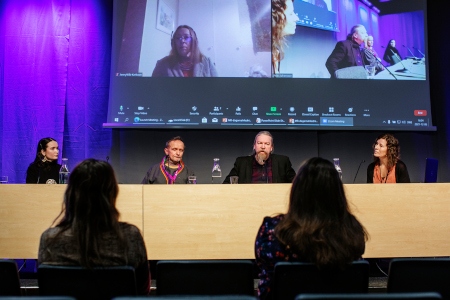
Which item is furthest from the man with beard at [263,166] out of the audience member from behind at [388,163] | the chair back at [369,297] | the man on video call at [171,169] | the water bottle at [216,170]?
the chair back at [369,297]

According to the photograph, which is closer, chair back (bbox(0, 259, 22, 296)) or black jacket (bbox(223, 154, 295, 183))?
chair back (bbox(0, 259, 22, 296))

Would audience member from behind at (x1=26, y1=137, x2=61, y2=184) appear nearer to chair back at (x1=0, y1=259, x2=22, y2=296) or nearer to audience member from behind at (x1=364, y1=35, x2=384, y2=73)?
chair back at (x1=0, y1=259, x2=22, y2=296)

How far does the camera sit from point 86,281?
1882 mm

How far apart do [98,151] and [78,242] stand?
3.58 meters

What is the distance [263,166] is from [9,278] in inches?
122

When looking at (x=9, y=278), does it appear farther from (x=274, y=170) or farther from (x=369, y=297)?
(x=274, y=170)

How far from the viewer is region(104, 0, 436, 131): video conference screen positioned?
5.26 m

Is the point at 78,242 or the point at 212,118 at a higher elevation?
the point at 212,118

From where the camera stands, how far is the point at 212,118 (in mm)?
5258

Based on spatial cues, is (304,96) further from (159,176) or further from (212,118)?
(159,176)

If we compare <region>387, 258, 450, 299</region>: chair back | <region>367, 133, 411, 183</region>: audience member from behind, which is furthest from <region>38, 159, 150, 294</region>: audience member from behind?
<region>367, 133, 411, 183</region>: audience member from behind

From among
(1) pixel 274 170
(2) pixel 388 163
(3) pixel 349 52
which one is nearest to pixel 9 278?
(1) pixel 274 170

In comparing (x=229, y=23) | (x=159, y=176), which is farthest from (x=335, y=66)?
(x=159, y=176)

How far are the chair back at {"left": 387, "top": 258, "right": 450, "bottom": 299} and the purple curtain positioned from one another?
12.9 ft
